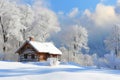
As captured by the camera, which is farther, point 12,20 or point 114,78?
point 12,20

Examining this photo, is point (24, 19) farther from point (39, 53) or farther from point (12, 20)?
point (39, 53)

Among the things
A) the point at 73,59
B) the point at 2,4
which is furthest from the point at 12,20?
the point at 73,59

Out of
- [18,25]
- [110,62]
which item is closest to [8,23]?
[18,25]

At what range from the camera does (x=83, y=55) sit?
71.2 metres

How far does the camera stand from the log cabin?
52594 millimetres

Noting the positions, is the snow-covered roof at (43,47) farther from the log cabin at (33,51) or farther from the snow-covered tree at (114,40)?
the snow-covered tree at (114,40)

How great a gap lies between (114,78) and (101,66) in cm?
788

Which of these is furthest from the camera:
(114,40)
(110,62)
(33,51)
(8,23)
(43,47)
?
(114,40)

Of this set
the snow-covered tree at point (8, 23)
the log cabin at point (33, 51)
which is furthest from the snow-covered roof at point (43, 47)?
the snow-covered tree at point (8, 23)

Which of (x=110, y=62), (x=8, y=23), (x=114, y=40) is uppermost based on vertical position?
(x=8, y=23)

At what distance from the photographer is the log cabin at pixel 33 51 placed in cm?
5259

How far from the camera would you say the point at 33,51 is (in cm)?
5319

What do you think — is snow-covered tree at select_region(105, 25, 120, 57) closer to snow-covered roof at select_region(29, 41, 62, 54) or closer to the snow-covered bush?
snow-covered roof at select_region(29, 41, 62, 54)

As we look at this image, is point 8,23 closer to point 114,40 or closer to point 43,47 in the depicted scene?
point 43,47
